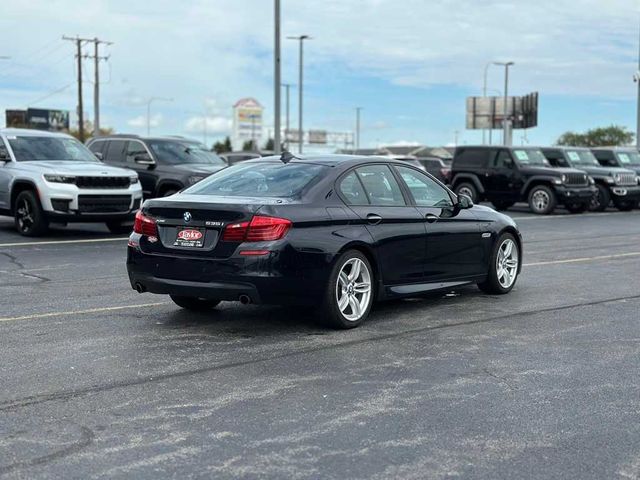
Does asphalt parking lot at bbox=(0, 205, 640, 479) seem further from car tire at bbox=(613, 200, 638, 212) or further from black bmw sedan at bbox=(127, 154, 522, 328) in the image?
car tire at bbox=(613, 200, 638, 212)

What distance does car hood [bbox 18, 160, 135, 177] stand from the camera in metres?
15.1

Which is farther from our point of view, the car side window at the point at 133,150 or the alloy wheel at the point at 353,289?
the car side window at the point at 133,150

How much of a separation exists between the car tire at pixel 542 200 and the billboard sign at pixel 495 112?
48594mm

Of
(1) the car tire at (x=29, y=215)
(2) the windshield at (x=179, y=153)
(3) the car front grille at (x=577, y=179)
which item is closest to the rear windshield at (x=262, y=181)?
(1) the car tire at (x=29, y=215)

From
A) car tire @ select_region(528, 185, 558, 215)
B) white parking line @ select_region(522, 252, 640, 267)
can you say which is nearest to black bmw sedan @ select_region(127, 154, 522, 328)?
white parking line @ select_region(522, 252, 640, 267)

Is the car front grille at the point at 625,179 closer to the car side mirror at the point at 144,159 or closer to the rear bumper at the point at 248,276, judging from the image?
the car side mirror at the point at 144,159

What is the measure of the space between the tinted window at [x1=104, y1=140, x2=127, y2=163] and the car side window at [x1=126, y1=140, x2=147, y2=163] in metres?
0.20

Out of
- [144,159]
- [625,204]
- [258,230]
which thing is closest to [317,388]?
[258,230]

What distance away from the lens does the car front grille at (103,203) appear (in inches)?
590

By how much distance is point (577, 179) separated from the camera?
1001 inches

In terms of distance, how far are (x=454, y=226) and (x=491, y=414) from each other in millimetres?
3756

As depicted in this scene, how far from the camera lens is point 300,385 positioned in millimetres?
5680

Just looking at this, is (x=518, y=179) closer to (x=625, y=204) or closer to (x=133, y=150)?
(x=625, y=204)

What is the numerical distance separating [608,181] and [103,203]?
17.1 metres
